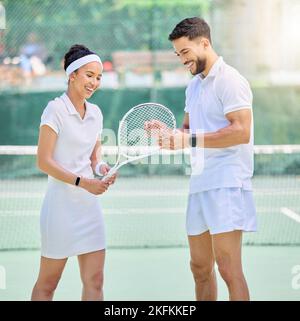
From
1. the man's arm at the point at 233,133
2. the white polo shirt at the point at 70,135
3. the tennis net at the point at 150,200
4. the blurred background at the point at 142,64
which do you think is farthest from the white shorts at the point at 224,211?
the blurred background at the point at 142,64

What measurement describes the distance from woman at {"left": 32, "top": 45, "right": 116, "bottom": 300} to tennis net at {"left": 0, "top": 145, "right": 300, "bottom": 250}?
2.71 meters

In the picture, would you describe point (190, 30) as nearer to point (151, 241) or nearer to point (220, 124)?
point (220, 124)

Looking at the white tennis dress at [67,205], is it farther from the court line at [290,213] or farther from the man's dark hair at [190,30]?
the court line at [290,213]

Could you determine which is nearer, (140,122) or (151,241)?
(140,122)

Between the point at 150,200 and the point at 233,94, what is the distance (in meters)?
4.82

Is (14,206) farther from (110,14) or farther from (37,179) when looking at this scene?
(110,14)

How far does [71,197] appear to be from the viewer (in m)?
3.79

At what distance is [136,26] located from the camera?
33.2 feet

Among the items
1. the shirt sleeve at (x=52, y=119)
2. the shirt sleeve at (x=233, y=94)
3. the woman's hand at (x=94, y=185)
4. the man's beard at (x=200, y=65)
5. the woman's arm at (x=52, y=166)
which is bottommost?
the woman's hand at (x=94, y=185)

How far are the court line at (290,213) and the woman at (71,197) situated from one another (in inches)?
151

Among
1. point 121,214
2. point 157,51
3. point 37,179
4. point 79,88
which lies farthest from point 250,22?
point 79,88

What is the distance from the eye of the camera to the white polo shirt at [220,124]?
12.3ft

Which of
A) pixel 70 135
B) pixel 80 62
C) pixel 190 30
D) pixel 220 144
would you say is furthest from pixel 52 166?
pixel 190 30
